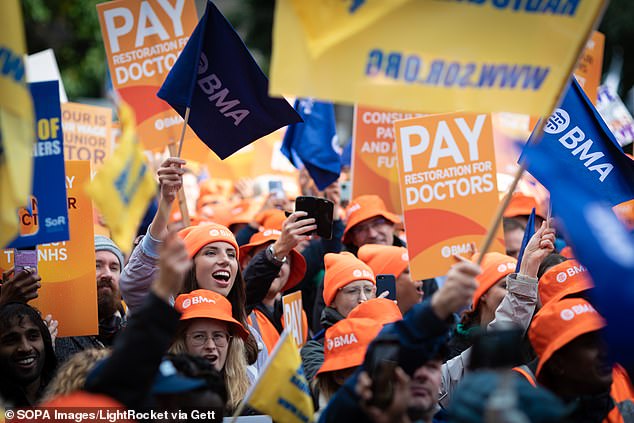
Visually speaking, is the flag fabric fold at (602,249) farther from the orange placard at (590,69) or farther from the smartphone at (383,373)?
the orange placard at (590,69)

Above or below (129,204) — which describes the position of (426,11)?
above

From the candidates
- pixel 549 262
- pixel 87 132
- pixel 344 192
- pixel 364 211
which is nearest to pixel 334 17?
pixel 549 262

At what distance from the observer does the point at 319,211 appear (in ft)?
19.5

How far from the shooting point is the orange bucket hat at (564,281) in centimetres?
477

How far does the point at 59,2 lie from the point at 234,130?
16466mm

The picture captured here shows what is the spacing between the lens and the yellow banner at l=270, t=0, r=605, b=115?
138 inches

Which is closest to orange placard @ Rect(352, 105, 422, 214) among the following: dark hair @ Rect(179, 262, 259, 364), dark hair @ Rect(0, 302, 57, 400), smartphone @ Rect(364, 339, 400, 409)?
dark hair @ Rect(179, 262, 259, 364)

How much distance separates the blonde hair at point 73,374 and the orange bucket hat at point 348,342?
1064 millimetres

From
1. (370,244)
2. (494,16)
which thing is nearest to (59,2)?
(370,244)

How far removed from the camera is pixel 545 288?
16.8ft

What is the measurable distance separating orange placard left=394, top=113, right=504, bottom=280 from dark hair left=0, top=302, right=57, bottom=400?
2.39 m

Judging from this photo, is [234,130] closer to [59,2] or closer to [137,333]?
[137,333]

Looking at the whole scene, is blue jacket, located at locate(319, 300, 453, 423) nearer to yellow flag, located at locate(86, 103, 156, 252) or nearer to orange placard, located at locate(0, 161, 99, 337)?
yellow flag, located at locate(86, 103, 156, 252)

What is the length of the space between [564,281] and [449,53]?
189 cm
